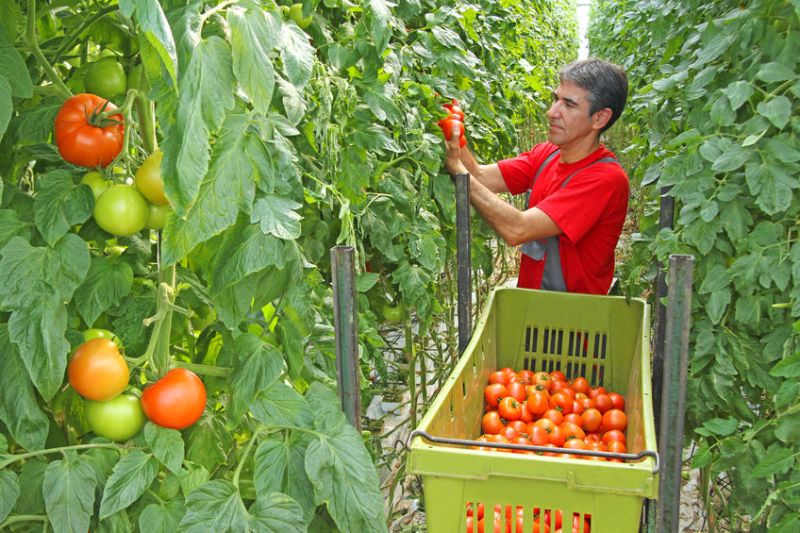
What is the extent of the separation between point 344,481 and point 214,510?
18cm

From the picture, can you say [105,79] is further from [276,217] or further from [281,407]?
[281,407]

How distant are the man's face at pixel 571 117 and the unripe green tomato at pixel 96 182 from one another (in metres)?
2.05

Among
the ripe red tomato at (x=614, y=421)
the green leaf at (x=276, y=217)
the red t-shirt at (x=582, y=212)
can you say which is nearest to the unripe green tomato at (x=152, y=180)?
the green leaf at (x=276, y=217)

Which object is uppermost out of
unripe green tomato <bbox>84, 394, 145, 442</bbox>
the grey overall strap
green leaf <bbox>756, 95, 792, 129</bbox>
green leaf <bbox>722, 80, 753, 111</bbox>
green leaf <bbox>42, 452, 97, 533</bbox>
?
green leaf <bbox>722, 80, 753, 111</bbox>

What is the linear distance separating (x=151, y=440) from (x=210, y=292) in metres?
0.20

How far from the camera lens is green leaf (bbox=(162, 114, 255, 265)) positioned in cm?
92

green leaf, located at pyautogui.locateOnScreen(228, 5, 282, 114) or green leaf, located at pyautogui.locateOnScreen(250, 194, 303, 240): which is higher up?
green leaf, located at pyautogui.locateOnScreen(228, 5, 282, 114)

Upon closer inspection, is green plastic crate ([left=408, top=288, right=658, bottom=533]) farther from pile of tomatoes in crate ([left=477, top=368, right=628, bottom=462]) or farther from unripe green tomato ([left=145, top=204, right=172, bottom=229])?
unripe green tomato ([left=145, top=204, right=172, bottom=229])

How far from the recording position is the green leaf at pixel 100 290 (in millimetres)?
1055

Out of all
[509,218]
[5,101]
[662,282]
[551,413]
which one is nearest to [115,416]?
[5,101]

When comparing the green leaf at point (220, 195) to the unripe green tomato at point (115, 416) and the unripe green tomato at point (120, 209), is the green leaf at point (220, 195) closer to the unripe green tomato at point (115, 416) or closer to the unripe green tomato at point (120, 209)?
the unripe green tomato at point (120, 209)

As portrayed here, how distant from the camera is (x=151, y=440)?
1.01 m

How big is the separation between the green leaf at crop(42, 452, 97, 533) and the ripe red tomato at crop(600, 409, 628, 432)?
1591 millimetres

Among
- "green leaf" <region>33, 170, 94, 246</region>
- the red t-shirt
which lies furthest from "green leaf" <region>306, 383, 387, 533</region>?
the red t-shirt
